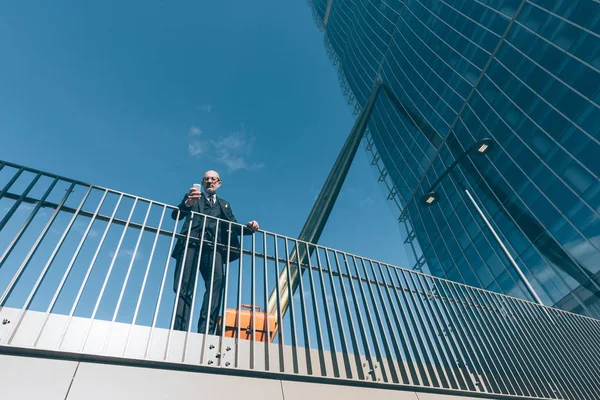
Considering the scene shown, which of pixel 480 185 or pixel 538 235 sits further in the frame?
pixel 480 185

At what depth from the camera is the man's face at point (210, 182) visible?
4.61 m

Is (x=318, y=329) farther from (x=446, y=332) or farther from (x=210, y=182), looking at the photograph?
(x=210, y=182)

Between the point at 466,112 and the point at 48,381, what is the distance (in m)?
21.7

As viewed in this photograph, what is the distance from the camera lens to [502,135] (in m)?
16.8

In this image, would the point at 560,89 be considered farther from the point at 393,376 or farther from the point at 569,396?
the point at 393,376

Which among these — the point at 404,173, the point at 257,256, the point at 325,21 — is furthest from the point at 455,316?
the point at 325,21

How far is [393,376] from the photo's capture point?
290cm

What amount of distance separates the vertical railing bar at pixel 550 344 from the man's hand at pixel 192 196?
519 centimetres

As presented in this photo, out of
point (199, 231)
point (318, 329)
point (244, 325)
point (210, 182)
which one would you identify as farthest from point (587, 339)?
point (210, 182)

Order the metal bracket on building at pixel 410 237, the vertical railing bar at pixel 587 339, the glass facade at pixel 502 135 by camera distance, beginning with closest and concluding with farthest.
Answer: the vertical railing bar at pixel 587 339 → the glass facade at pixel 502 135 → the metal bracket on building at pixel 410 237

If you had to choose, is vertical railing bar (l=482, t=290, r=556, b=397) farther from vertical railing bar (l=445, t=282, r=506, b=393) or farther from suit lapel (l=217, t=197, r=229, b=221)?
suit lapel (l=217, t=197, r=229, b=221)

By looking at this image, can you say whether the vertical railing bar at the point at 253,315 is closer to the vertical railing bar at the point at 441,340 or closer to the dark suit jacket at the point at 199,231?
the dark suit jacket at the point at 199,231

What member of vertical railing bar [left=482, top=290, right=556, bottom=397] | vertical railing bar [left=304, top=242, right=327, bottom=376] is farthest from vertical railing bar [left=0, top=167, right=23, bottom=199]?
vertical railing bar [left=482, top=290, right=556, bottom=397]

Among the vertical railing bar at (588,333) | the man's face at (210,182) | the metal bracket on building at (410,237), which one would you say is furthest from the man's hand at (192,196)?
the metal bracket on building at (410,237)
